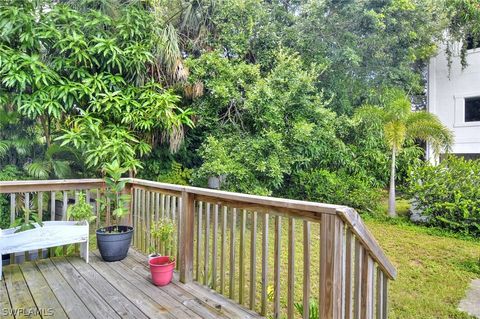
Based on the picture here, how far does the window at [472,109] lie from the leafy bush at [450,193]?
4.41 m

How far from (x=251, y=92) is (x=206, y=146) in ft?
4.38

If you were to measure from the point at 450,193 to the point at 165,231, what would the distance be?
6084mm

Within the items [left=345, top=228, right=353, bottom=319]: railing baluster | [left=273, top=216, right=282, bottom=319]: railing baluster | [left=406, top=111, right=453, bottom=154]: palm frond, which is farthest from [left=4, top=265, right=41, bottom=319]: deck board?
[left=406, top=111, right=453, bottom=154]: palm frond

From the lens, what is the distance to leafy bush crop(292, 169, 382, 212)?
7480 mm

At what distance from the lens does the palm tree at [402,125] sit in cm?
703

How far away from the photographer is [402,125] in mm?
7027

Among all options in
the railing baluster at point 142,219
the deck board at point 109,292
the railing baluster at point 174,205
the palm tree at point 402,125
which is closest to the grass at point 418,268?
the railing baluster at point 174,205

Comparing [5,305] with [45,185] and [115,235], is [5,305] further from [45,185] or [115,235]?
[45,185]

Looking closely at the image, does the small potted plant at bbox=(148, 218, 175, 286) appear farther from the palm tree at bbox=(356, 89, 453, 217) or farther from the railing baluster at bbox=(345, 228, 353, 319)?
the palm tree at bbox=(356, 89, 453, 217)

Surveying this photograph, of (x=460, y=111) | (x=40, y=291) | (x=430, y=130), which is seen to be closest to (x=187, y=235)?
(x=40, y=291)

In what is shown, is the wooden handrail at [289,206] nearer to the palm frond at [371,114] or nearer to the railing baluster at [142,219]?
the railing baluster at [142,219]

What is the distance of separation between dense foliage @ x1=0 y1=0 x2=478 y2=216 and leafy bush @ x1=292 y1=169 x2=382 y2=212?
35mm

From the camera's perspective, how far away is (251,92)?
5809 millimetres

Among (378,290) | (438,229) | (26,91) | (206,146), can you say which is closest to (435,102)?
(438,229)
